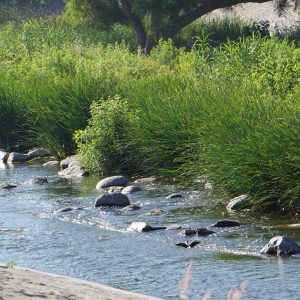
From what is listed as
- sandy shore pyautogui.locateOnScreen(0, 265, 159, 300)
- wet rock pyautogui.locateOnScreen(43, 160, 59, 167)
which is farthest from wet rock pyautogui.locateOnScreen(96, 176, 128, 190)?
sandy shore pyautogui.locateOnScreen(0, 265, 159, 300)

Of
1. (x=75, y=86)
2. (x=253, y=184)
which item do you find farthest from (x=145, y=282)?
(x=75, y=86)

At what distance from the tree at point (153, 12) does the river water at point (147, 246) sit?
15636 millimetres

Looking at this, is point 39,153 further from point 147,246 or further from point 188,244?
point 188,244

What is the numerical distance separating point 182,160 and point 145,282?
5.23 meters

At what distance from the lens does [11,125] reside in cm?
1825

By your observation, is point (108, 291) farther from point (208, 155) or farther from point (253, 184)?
point (208, 155)

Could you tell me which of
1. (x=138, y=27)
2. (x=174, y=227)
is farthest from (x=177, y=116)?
(x=138, y=27)

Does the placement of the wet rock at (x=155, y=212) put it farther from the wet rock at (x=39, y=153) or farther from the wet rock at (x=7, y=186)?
the wet rock at (x=39, y=153)

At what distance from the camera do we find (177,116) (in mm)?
13719

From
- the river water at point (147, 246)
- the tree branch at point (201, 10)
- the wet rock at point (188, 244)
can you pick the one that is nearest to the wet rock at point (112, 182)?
the river water at point (147, 246)

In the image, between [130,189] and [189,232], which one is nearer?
[189,232]

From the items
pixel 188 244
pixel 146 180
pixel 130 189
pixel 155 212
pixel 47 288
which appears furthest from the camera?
pixel 146 180

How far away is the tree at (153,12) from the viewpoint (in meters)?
28.7

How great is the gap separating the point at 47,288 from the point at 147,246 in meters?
3.17
